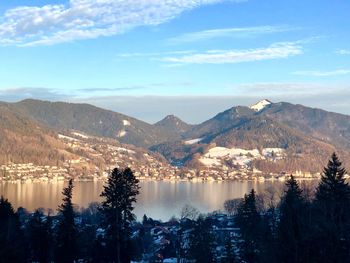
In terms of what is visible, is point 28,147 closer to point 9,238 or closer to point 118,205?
point 9,238

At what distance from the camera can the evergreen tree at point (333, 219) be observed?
15.7 meters

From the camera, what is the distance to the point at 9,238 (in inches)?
898

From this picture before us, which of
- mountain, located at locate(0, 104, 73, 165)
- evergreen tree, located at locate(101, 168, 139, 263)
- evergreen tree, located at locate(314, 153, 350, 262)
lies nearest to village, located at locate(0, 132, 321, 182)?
mountain, located at locate(0, 104, 73, 165)

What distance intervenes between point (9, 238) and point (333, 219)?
1267cm

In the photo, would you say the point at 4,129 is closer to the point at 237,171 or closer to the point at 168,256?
the point at 237,171

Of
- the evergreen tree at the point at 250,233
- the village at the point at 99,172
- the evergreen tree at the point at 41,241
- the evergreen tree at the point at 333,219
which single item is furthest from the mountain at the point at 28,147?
the evergreen tree at the point at 333,219

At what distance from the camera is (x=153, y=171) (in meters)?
187

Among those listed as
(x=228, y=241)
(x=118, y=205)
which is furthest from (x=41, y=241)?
(x=228, y=241)

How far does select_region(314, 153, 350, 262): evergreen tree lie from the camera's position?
15.7 metres

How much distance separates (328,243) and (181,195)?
305ft

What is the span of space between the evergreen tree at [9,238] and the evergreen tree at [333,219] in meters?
8.70

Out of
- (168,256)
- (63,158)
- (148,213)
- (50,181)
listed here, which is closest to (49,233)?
(168,256)

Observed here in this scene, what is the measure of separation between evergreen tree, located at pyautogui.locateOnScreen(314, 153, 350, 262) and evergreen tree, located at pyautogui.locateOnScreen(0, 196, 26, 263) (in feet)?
28.6

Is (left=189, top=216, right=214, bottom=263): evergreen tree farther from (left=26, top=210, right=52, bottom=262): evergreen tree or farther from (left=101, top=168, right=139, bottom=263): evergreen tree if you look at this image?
(left=101, top=168, right=139, bottom=263): evergreen tree
